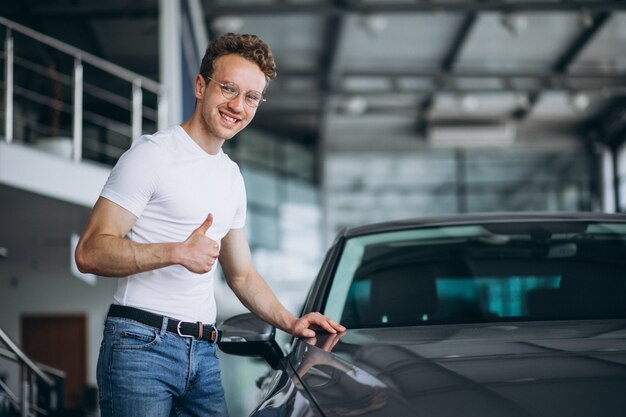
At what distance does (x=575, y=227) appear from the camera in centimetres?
249

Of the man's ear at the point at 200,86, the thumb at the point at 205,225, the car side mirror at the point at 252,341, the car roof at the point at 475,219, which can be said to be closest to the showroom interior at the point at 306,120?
the car roof at the point at 475,219

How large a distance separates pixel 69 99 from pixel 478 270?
1289 cm

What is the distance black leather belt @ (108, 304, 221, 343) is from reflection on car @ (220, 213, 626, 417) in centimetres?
17

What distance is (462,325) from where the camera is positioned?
202 cm

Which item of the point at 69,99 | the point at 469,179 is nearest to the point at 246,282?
the point at 69,99

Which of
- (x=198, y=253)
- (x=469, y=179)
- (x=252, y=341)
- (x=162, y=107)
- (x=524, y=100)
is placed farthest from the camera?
(x=469, y=179)

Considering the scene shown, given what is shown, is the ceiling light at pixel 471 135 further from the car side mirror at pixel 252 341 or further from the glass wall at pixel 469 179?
the car side mirror at pixel 252 341

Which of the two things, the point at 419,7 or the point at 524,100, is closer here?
the point at 419,7

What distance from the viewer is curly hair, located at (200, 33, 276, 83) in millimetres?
1941

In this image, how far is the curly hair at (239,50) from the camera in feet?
6.37

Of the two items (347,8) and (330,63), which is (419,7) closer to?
(347,8)

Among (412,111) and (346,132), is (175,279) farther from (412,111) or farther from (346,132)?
(346,132)

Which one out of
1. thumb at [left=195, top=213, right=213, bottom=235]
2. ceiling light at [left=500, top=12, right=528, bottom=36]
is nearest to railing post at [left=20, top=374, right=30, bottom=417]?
thumb at [left=195, top=213, right=213, bottom=235]

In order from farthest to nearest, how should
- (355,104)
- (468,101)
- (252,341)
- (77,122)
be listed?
1. (355,104)
2. (468,101)
3. (77,122)
4. (252,341)
